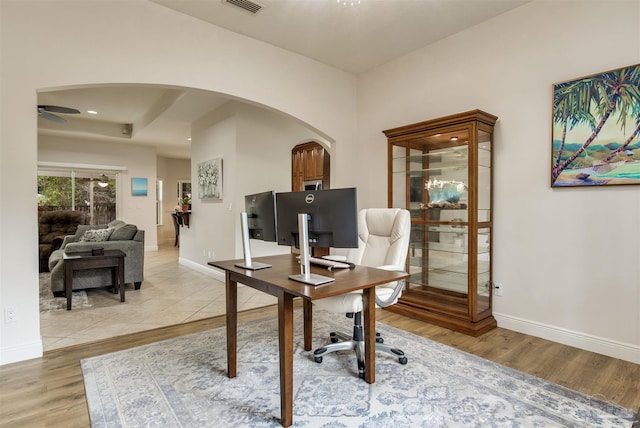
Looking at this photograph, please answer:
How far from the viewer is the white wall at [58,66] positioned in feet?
7.80

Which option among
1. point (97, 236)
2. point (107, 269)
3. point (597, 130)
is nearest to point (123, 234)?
point (97, 236)

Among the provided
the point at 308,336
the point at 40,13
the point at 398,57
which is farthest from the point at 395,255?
the point at 40,13

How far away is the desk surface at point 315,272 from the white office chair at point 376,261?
0.20m

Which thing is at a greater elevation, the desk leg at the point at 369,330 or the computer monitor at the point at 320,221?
the computer monitor at the point at 320,221

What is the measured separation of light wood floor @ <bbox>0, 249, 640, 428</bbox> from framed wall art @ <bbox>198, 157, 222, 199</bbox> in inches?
102

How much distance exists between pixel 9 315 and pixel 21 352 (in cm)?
29

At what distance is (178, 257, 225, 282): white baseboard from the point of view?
17.2 feet

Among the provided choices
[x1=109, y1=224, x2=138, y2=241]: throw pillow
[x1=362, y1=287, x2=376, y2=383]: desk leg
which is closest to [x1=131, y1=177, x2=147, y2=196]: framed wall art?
[x1=109, y1=224, x2=138, y2=241]: throw pillow

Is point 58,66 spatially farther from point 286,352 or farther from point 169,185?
point 169,185

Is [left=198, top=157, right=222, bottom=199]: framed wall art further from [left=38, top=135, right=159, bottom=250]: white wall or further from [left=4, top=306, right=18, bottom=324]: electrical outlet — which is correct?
[left=38, top=135, right=159, bottom=250]: white wall

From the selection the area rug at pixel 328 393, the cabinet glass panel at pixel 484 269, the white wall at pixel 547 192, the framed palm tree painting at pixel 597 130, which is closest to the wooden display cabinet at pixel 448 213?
the cabinet glass panel at pixel 484 269

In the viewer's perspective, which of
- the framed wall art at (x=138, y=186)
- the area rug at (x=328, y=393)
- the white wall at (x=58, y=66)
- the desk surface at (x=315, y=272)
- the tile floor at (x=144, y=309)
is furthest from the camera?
the framed wall art at (x=138, y=186)

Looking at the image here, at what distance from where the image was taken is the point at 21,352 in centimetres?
244

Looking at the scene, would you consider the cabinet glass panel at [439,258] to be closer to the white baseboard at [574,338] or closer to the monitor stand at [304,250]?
the white baseboard at [574,338]
